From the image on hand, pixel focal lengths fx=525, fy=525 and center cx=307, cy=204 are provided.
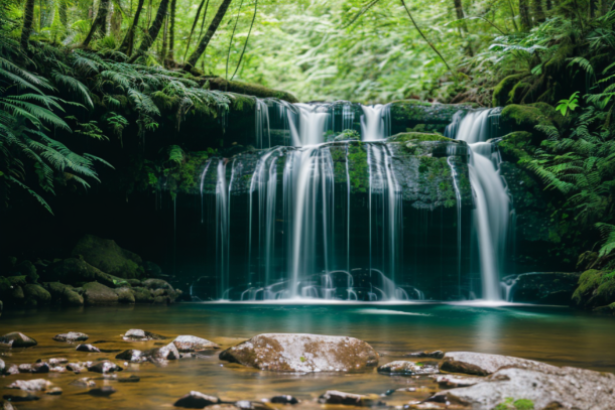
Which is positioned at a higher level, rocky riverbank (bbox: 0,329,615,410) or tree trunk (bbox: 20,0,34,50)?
tree trunk (bbox: 20,0,34,50)

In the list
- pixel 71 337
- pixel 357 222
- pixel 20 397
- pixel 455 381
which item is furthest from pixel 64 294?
pixel 455 381

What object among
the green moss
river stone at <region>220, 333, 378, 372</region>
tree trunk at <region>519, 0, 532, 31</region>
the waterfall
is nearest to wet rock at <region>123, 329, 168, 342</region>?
river stone at <region>220, 333, 378, 372</region>

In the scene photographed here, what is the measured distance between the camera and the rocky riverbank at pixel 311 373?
300cm

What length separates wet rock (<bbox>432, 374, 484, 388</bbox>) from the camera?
3.33 metres

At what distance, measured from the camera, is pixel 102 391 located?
320cm

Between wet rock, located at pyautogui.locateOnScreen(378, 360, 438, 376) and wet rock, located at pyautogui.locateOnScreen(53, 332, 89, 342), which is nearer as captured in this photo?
wet rock, located at pyautogui.locateOnScreen(378, 360, 438, 376)

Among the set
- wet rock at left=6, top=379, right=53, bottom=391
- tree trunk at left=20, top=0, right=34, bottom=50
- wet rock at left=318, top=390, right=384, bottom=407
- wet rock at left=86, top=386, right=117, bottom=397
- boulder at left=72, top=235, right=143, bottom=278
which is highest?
tree trunk at left=20, top=0, right=34, bottom=50

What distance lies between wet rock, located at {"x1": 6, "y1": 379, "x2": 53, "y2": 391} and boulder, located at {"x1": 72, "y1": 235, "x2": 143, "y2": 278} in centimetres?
614

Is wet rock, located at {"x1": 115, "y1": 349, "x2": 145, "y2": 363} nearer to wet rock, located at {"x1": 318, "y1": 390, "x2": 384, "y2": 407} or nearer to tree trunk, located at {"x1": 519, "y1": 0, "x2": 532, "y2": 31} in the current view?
wet rock, located at {"x1": 318, "y1": 390, "x2": 384, "y2": 407}

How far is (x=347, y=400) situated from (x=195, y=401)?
877 mm

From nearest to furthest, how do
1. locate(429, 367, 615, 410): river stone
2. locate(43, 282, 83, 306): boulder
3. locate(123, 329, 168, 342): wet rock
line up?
locate(429, 367, 615, 410): river stone
locate(123, 329, 168, 342): wet rock
locate(43, 282, 83, 306): boulder

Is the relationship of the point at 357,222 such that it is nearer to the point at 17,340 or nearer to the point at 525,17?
the point at 17,340

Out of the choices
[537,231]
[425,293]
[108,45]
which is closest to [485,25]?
[537,231]

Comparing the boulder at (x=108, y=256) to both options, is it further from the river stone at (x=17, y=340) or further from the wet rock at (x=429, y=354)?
the wet rock at (x=429, y=354)
